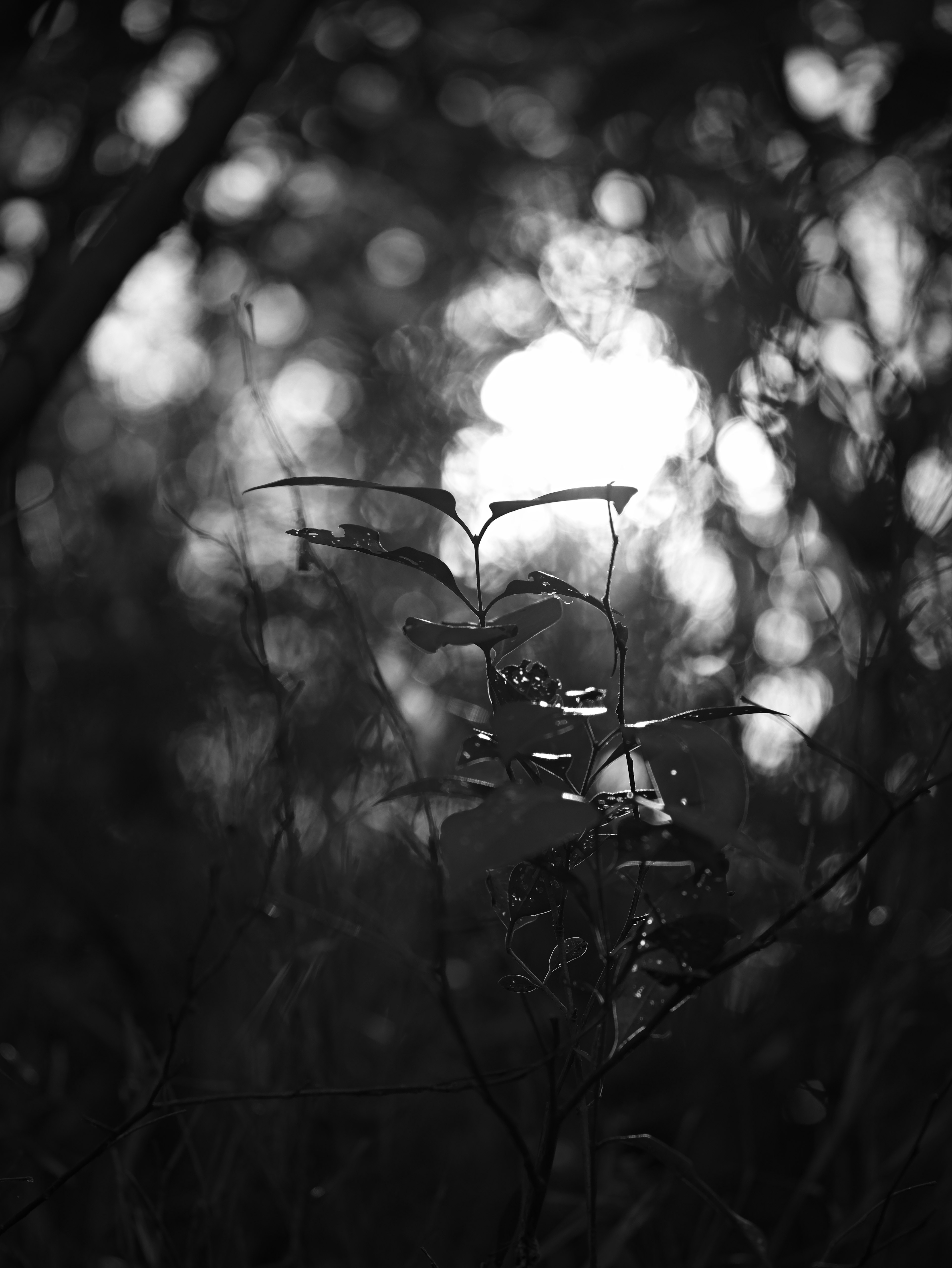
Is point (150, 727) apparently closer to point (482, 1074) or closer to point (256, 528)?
point (256, 528)

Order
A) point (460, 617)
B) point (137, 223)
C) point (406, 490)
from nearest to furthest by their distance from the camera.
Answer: point (406, 490), point (137, 223), point (460, 617)

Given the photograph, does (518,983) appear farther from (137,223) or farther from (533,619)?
(137,223)

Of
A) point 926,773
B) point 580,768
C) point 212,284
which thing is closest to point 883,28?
point 926,773

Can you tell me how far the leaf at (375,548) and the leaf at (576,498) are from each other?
0.12 ft

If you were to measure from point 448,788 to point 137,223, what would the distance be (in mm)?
955

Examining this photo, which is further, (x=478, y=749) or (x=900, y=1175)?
(x=900, y=1175)

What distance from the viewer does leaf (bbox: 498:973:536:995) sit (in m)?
0.68

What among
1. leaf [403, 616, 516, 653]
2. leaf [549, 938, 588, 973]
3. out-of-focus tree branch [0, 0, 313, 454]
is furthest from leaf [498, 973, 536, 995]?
out-of-focus tree branch [0, 0, 313, 454]

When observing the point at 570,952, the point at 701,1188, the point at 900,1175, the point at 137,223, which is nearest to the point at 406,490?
the point at 570,952

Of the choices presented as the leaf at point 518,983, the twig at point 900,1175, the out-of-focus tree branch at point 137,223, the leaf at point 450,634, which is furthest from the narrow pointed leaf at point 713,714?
the out-of-focus tree branch at point 137,223

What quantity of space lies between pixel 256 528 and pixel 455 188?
72.0 inches

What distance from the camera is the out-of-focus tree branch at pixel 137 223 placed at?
112 centimetres

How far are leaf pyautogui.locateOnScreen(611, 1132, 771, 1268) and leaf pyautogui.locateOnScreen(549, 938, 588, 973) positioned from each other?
0.40ft

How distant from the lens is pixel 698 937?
0.56 metres
